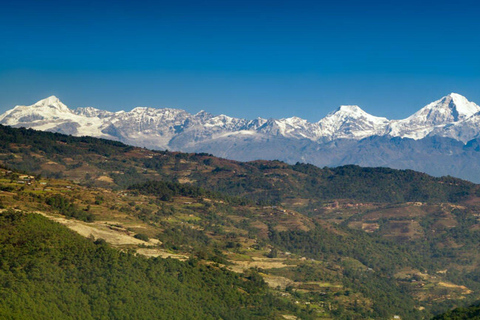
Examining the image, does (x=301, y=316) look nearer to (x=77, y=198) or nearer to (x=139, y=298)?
(x=139, y=298)

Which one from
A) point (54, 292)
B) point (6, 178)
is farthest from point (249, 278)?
point (6, 178)

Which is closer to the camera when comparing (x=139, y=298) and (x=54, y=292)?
(x=54, y=292)

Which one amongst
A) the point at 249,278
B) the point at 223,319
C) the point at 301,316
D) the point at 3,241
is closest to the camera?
the point at 3,241

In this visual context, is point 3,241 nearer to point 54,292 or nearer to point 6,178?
point 54,292

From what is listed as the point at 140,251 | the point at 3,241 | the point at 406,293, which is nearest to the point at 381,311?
the point at 406,293

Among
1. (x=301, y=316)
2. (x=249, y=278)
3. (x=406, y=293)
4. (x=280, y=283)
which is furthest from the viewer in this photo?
(x=406, y=293)

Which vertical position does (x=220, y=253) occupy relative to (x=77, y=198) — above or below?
below

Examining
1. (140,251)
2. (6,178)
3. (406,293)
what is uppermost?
(6,178)

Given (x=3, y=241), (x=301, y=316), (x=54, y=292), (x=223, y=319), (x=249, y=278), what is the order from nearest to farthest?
(x=54, y=292)
(x=3, y=241)
(x=223, y=319)
(x=301, y=316)
(x=249, y=278)

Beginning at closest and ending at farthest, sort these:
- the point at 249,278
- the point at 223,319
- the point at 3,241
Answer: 1. the point at 3,241
2. the point at 223,319
3. the point at 249,278
